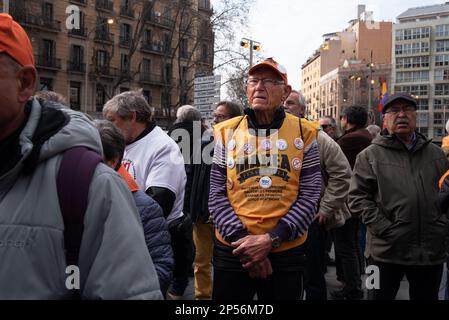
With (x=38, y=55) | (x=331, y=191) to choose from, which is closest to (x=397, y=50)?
(x=38, y=55)

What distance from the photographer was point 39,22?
35.8m

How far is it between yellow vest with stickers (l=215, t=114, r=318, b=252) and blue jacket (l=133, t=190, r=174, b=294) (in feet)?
1.67

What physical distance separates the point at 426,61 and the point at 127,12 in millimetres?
62139

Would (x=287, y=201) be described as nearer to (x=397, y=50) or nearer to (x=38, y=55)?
(x=38, y=55)

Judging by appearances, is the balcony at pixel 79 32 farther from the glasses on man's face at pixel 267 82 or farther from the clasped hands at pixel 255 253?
the clasped hands at pixel 255 253

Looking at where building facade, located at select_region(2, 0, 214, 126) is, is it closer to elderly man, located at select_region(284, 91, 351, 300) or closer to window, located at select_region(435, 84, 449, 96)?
elderly man, located at select_region(284, 91, 351, 300)

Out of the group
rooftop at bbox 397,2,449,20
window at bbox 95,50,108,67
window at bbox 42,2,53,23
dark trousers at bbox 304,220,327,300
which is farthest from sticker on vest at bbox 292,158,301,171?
rooftop at bbox 397,2,449,20

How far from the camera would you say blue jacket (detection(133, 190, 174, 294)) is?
95.0 inches

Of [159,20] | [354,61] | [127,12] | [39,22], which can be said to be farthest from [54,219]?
[354,61]

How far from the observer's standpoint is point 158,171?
343cm

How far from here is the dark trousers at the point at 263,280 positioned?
280 centimetres

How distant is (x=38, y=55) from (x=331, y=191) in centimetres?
Result: 3632

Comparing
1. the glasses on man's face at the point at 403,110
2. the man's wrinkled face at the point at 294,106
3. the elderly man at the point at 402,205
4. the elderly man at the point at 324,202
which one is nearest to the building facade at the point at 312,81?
the man's wrinkled face at the point at 294,106
